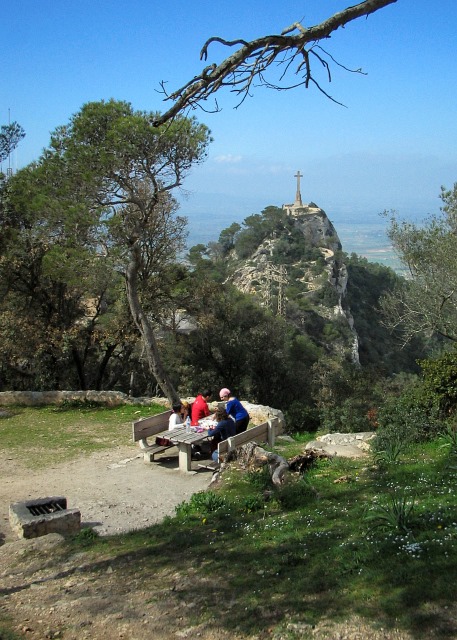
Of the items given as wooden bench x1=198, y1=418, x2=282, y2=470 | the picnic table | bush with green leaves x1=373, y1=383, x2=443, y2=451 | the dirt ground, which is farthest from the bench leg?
bush with green leaves x1=373, y1=383, x2=443, y2=451

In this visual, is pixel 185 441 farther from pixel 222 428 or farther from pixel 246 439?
pixel 246 439

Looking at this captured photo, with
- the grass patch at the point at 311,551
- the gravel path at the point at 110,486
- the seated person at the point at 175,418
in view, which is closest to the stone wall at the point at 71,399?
the gravel path at the point at 110,486

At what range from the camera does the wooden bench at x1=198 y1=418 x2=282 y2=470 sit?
31.0ft

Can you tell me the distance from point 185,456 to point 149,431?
160 centimetres

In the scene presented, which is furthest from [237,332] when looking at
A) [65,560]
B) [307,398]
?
[65,560]

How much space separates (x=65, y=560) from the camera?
6.31 meters

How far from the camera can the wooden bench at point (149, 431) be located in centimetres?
1058

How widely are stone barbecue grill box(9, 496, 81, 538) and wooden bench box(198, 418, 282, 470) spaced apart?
2628mm

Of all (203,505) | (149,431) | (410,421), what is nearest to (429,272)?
(410,421)

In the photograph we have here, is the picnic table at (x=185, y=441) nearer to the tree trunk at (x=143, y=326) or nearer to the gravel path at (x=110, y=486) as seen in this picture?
the gravel path at (x=110, y=486)

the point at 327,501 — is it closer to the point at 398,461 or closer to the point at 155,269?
the point at 398,461

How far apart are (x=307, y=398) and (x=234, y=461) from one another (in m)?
14.0

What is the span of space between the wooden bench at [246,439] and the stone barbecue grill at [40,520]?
2.63m

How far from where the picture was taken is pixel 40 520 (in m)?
7.24
